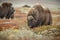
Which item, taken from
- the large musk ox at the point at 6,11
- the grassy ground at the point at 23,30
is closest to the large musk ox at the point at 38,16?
the grassy ground at the point at 23,30

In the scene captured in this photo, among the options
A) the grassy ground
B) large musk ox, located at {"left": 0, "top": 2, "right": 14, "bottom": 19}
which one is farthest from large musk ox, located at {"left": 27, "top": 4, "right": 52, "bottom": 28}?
large musk ox, located at {"left": 0, "top": 2, "right": 14, "bottom": 19}

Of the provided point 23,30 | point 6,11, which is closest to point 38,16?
point 23,30

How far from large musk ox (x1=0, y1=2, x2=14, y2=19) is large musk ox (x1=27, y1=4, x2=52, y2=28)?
336mm

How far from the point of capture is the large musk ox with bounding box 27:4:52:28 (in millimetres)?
3213

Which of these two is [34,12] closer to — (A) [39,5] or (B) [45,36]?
(A) [39,5]

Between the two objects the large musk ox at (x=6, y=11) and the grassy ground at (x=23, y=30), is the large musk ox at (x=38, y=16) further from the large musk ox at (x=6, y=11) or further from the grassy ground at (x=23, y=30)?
the large musk ox at (x=6, y=11)

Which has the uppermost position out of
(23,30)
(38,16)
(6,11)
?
(6,11)

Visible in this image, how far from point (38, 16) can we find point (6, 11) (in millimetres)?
624

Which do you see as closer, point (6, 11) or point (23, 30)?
point (23, 30)

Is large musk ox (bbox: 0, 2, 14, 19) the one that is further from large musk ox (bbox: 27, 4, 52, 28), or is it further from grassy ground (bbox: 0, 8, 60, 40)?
large musk ox (bbox: 27, 4, 52, 28)

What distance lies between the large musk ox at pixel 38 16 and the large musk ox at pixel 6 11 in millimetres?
336

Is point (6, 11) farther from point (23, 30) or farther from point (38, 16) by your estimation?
point (38, 16)

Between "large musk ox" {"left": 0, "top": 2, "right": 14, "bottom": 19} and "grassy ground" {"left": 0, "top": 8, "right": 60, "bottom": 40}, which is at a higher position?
"large musk ox" {"left": 0, "top": 2, "right": 14, "bottom": 19}

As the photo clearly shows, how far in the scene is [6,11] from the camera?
321 centimetres
